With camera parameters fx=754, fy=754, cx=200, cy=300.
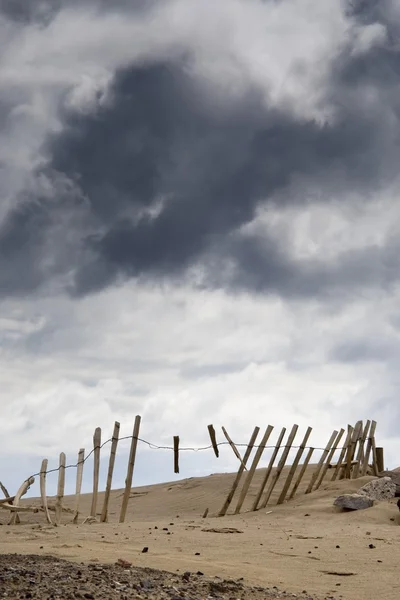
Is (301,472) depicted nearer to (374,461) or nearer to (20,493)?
(374,461)

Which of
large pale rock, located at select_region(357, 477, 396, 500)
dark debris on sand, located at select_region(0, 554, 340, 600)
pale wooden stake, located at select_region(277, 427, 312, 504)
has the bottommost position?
dark debris on sand, located at select_region(0, 554, 340, 600)

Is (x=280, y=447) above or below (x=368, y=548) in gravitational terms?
above

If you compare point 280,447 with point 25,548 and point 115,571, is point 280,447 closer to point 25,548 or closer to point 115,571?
point 25,548

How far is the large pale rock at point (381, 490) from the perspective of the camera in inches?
593

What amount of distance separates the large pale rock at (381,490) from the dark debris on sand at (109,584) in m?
8.19

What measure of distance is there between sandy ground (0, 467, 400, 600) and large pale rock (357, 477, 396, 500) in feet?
1.85

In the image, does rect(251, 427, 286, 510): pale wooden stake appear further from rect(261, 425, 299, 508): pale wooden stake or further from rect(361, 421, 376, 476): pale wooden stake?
rect(361, 421, 376, 476): pale wooden stake

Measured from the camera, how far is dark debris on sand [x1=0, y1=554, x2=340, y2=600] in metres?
6.13

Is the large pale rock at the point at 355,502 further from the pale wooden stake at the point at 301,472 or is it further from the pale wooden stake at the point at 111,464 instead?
the pale wooden stake at the point at 111,464

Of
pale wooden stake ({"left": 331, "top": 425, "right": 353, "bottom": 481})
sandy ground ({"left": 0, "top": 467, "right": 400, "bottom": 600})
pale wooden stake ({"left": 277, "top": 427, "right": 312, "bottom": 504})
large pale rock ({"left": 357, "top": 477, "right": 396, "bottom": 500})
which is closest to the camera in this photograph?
sandy ground ({"left": 0, "top": 467, "right": 400, "bottom": 600})

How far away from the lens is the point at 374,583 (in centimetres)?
820

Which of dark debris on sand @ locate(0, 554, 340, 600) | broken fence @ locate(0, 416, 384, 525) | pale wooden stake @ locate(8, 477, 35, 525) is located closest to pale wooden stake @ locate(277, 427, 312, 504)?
broken fence @ locate(0, 416, 384, 525)

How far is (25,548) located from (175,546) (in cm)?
197

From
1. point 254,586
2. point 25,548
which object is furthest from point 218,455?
point 254,586
